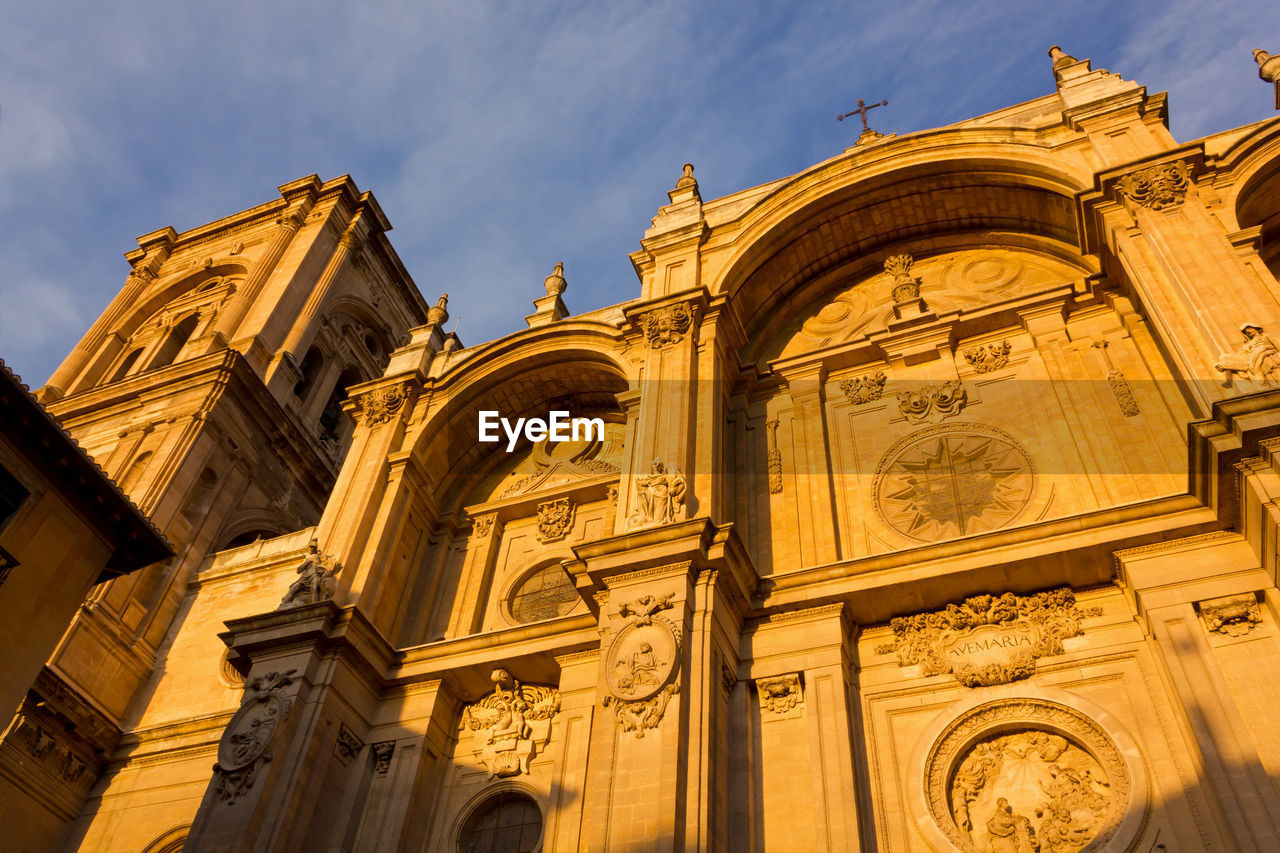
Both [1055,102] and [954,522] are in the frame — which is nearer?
[954,522]

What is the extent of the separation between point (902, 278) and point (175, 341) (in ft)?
80.0

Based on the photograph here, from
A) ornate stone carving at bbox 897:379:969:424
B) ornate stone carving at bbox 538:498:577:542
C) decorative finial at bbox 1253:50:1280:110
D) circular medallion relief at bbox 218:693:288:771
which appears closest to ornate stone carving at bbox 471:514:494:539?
ornate stone carving at bbox 538:498:577:542

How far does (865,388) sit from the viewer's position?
18078mm

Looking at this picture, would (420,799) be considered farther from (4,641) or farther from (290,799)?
(4,641)

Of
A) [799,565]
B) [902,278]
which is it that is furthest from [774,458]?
[902,278]

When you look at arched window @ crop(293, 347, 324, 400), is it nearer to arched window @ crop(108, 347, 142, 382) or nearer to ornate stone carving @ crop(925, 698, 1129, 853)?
arched window @ crop(108, 347, 142, 382)

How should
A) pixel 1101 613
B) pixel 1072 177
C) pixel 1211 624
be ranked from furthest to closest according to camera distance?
pixel 1072 177 → pixel 1101 613 → pixel 1211 624

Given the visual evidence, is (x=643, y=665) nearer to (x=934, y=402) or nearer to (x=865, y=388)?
(x=934, y=402)

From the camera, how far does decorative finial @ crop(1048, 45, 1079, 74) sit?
19.8 m

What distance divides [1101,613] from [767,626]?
4289mm

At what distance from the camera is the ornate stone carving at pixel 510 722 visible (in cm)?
1534

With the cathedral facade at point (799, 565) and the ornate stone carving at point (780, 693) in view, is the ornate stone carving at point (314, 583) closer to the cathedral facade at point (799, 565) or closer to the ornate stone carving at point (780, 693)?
the cathedral facade at point (799, 565)

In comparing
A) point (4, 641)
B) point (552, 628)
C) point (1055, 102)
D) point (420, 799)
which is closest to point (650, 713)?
point (552, 628)

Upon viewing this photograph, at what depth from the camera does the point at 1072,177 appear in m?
17.3
